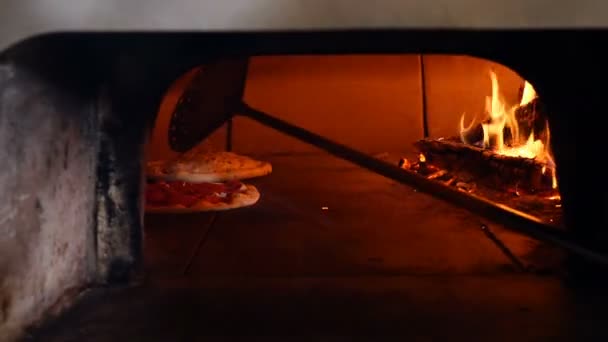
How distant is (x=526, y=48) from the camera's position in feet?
3.34

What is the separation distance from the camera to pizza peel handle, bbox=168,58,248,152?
4.13ft

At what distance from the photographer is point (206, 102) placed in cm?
130

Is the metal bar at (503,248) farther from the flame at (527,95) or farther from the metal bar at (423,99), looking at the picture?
the metal bar at (423,99)

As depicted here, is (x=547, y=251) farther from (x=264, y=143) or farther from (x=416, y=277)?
(x=264, y=143)

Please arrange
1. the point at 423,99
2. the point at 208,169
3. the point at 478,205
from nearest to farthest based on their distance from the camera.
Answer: the point at 478,205 < the point at 208,169 < the point at 423,99

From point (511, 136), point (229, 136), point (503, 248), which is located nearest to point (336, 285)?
point (503, 248)

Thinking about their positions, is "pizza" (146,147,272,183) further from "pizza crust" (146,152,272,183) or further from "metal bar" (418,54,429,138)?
"metal bar" (418,54,429,138)

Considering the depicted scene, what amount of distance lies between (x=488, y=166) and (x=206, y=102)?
761mm

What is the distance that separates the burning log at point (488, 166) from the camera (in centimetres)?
162

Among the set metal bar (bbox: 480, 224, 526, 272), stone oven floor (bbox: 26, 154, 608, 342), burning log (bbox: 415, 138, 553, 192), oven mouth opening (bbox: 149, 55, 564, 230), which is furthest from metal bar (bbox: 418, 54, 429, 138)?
metal bar (bbox: 480, 224, 526, 272)

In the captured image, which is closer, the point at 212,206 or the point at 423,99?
the point at 212,206

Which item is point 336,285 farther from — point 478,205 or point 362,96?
point 362,96

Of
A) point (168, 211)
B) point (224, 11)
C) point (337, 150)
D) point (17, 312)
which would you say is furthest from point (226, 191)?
point (224, 11)

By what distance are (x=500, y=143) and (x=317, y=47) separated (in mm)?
992
